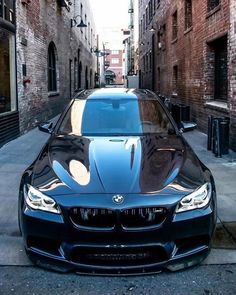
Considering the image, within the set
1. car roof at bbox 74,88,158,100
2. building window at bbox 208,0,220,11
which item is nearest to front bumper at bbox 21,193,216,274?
car roof at bbox 74,88,158,100

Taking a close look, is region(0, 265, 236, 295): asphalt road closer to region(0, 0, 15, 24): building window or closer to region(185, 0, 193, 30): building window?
region(0, 0, 15, 24): building window

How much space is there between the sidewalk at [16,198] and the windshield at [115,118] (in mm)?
1218

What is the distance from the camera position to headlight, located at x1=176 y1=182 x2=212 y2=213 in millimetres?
3584

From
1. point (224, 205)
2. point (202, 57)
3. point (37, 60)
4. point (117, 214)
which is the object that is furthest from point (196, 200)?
point (37, 60)

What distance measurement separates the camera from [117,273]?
11.6 ft

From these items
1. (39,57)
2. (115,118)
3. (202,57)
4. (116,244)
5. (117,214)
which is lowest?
(116,244)

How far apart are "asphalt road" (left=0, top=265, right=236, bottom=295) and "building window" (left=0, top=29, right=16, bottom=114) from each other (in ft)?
24.2

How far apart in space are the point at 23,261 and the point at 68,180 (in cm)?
92

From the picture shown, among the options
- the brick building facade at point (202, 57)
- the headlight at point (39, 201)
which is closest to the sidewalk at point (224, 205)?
the brick building facade at point (202, 57)

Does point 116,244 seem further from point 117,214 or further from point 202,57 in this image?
point 202,57

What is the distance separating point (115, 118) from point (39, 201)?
6.86 feet

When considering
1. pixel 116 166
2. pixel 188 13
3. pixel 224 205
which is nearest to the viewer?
pixel 116 166

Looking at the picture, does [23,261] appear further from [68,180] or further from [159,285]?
[159,285]

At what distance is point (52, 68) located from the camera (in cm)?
1883
